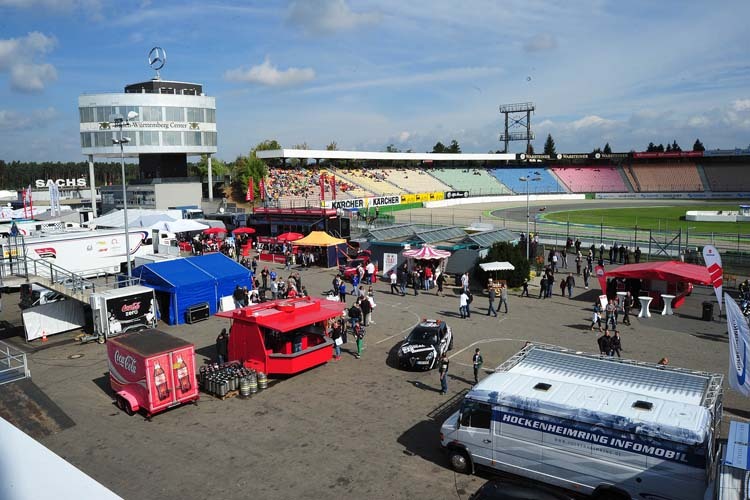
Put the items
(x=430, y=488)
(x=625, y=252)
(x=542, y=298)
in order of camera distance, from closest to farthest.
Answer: (x=430, y=488)
(x=542, y=298)
(x=625, y=252)

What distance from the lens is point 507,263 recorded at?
27.4 meters

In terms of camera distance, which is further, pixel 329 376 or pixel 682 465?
pixel 329 376

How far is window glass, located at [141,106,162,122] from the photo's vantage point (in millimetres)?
56531

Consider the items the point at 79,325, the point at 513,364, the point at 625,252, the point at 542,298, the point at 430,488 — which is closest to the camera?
the point at 430,488

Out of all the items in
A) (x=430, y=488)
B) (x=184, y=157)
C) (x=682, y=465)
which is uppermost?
(x=184, y=157)

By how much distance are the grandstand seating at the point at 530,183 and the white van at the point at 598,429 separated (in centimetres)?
8962

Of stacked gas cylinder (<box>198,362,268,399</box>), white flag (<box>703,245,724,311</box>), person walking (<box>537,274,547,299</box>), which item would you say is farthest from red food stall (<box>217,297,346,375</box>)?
person walking (<box>537,274,547,299</box>)

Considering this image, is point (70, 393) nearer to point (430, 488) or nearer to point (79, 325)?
point (79, 325)

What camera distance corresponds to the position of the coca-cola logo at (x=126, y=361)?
44.8ft

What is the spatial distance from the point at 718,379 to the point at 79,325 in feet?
71.5

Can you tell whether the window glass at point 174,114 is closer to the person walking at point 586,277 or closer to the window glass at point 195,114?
the window glass at point 195,114

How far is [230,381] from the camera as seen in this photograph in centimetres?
1490

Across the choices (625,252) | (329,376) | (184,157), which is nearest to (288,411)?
(329,376)

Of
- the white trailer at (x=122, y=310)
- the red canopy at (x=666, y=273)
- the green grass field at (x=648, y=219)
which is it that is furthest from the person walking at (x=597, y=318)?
the green grass field at (x=648, y=219)
